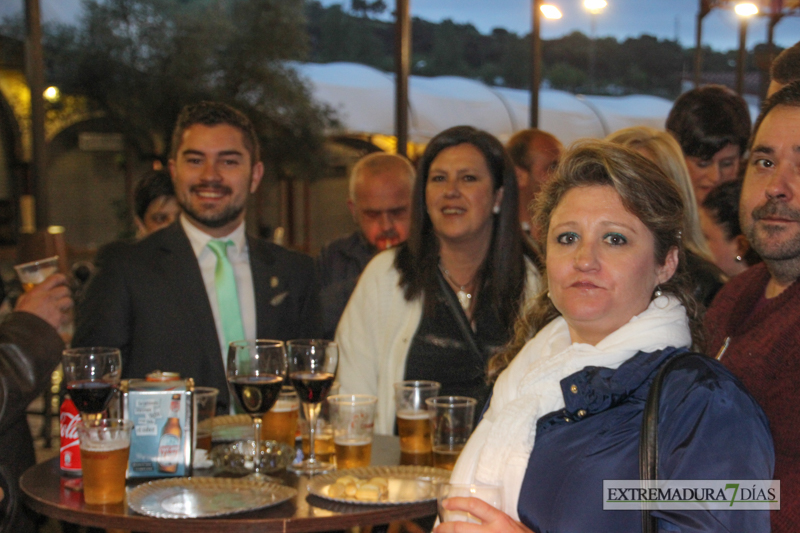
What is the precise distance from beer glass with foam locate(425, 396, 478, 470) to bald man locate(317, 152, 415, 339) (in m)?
2.14

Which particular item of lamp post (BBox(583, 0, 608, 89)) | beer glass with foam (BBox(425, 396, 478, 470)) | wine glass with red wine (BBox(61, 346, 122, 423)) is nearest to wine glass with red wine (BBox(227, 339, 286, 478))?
wine glass with red wine (BBox(61, 346, 122, 423))

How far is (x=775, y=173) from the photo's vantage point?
1.92 metres

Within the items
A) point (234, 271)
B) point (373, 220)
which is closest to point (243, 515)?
point (234, 271)

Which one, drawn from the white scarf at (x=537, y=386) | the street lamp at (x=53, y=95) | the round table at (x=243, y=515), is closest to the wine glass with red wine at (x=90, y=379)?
the round table at (x=243, y=515)

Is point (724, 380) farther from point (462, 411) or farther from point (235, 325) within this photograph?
point (235, 325)

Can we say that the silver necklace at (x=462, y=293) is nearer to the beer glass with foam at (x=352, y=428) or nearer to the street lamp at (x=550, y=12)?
the beer glass with foam at (x=352, y=428)

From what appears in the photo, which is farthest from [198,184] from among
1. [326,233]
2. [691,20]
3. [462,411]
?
A: [691,20]

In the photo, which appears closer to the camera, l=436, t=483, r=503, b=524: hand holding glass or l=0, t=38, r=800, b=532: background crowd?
l=436, t=483, r=503, b=524: hand holding glass

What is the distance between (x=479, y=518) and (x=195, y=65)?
6.66 m

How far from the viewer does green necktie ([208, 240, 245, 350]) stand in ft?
10.3

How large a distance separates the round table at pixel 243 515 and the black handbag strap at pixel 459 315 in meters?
1.08

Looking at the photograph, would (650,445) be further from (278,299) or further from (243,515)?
(278,299)

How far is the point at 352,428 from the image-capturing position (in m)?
2.18

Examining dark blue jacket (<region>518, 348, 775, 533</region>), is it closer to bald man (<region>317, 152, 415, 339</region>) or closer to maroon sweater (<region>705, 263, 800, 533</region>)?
maroon sweater (<region>705, 263, 800, 533</region>)
